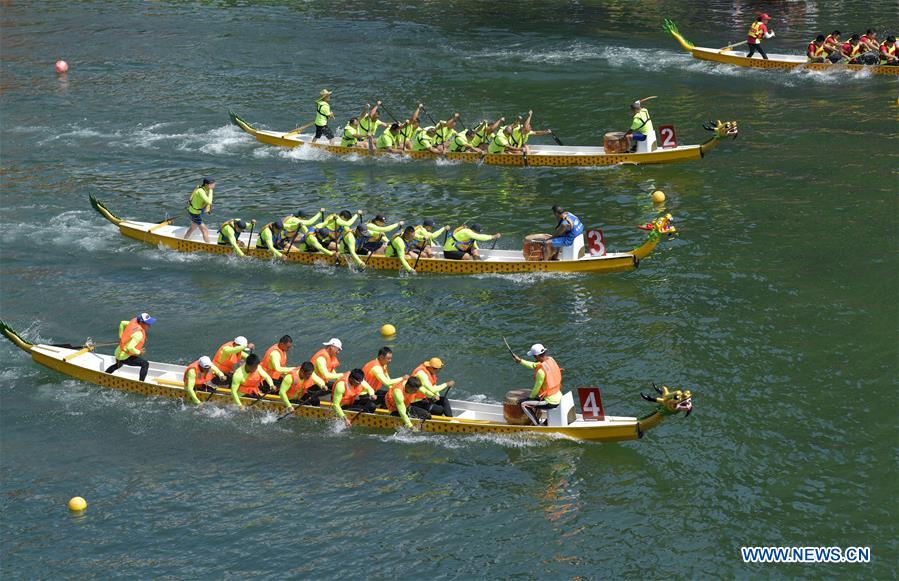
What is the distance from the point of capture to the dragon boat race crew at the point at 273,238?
37.4 meters

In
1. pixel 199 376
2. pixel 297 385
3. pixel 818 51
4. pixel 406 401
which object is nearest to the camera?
pixel 406 401

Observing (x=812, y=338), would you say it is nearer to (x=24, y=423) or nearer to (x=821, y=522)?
(x=821, y=522)

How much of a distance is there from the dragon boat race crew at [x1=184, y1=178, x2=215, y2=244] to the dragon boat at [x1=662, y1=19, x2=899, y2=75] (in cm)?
2889

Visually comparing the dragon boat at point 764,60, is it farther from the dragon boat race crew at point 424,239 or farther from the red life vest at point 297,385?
the red life vest at point 297,385

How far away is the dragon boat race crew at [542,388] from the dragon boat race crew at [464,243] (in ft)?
32.2

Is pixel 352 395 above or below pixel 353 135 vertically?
below

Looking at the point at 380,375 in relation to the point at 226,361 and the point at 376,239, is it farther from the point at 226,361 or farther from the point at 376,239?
the point at 376,239

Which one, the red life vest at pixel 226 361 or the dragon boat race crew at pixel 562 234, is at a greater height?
the dragon boat race crew at pixel 562 234

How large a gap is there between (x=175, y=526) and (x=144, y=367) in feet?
20.8

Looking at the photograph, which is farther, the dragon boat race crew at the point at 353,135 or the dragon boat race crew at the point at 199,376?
the dragon boat race crew at the point at 353,135

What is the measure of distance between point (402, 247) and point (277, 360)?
8.45 m

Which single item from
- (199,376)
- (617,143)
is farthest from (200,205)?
(617,143)

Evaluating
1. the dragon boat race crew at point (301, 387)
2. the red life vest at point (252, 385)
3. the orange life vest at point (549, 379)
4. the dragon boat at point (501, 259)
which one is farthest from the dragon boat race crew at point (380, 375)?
the dragon boat at point (501, 259)

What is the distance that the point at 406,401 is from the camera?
27.6 metres
